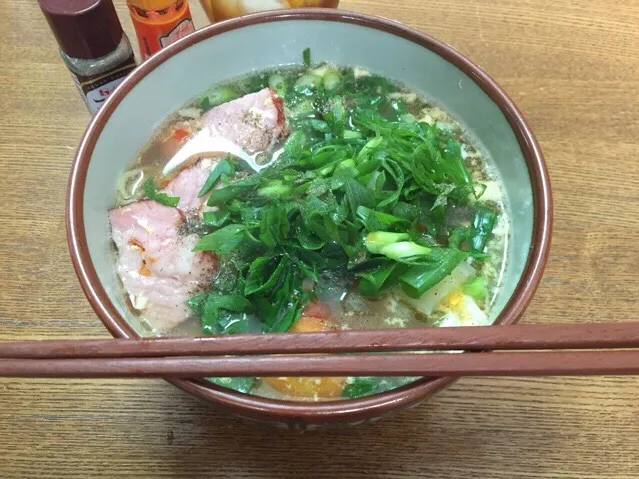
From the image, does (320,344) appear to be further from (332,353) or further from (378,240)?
(378,240)

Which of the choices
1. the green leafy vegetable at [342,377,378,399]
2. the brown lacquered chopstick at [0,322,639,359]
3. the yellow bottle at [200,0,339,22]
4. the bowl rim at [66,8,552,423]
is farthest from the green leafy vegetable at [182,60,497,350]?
the yellow bottle at [200,0,339,22]

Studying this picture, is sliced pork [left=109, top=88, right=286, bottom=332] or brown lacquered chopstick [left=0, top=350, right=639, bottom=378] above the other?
brown lacquered chopstick [left=0, top=350, right=639, bottom=378]

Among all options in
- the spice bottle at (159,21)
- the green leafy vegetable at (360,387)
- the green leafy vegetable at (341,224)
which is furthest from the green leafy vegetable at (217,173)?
the green leafy vegetable at (360,387)

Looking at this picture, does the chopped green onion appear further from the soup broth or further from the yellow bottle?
the yellow bottle

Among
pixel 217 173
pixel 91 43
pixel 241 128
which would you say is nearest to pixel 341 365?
pixel 217 173

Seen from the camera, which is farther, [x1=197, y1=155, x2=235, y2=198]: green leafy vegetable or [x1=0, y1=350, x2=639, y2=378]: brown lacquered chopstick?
[x1=197, y1=155, x2=235, y2=198]: green leafy vegetable

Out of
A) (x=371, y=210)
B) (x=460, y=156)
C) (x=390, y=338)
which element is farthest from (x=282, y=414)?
(x=460, y=156)

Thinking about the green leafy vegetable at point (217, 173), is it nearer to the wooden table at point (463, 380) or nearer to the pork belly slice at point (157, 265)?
the pork belly slice at point (157, 265)
